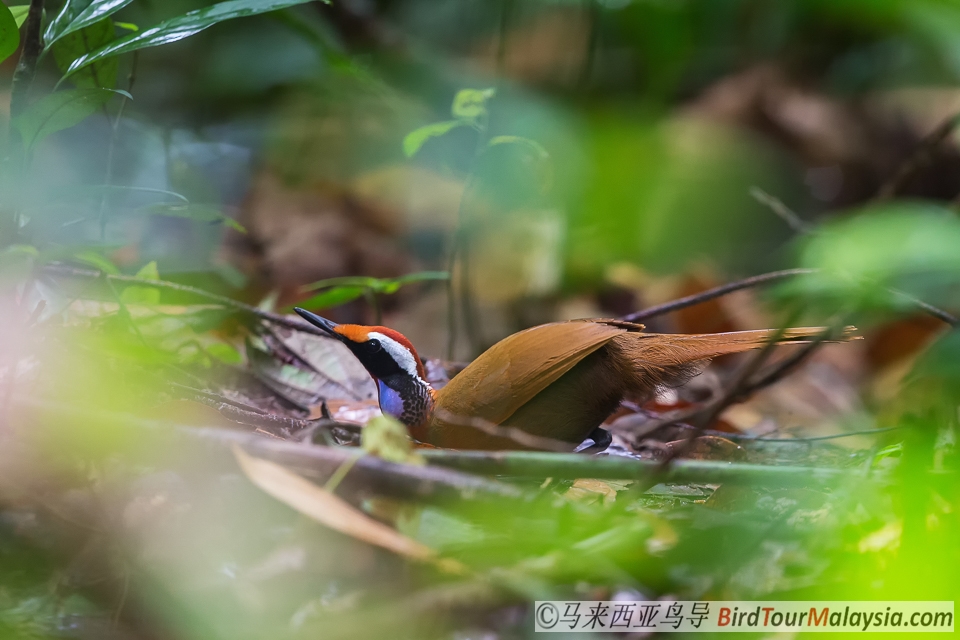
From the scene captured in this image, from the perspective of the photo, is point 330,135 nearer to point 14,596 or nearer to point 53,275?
point 53,275

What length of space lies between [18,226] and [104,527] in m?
1.20

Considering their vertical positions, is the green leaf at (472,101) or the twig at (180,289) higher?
the green leaf at (472,101)

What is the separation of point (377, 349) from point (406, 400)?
0.21 meters

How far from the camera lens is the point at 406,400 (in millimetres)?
2557

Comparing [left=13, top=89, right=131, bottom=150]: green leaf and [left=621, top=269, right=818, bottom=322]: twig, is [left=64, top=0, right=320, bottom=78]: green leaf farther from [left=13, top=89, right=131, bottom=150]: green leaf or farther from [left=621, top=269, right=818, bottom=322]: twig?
[left=621, top=269, right=818, bottom=322]: twig

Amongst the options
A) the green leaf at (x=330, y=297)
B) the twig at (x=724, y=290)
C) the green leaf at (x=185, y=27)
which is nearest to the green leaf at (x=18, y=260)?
the green leaf at (x=185, y=27)

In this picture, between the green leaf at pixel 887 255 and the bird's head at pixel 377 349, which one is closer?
the green leaf at pixel 887 255

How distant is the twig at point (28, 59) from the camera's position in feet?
6.91

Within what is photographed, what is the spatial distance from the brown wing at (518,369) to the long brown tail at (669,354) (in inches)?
3.8

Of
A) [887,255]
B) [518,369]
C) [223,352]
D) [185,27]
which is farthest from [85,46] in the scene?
[887,255]

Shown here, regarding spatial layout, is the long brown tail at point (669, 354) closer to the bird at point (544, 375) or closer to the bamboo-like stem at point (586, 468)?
the bird at point (544, 375)

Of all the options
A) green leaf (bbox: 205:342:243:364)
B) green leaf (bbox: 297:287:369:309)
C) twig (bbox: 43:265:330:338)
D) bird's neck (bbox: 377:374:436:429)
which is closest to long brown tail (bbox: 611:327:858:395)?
bird's neck (bbox: 377:374:436:429)

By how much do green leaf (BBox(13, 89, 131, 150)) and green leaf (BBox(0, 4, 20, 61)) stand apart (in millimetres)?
152

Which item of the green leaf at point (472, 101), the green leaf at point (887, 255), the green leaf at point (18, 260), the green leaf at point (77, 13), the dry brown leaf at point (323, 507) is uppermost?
the green leaf at point (77, 13)
